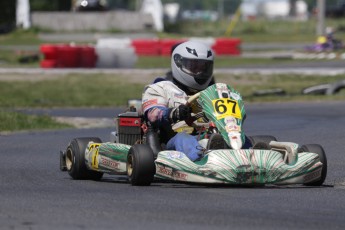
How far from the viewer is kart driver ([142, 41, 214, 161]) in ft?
28.0


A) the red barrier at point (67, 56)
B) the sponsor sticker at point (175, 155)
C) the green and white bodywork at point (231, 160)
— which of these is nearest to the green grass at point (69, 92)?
the red barrier at point (67, 56)

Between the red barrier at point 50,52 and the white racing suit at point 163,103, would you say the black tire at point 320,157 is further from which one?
the red barrier at point 50,52

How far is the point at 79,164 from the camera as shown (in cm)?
897

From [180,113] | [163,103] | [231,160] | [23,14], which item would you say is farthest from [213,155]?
[23,14]

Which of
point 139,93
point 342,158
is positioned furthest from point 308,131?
point 139,93

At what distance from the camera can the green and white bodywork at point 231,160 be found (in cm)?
764

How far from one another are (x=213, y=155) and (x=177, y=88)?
1.32 meters

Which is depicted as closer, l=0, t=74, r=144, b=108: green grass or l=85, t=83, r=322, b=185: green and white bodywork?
l=85, t=83, r=322, b=185: green and white bodywork

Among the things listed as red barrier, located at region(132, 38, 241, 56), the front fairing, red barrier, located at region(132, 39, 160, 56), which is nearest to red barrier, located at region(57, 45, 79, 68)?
red barrier, located at region(132, 38, 241, 56)

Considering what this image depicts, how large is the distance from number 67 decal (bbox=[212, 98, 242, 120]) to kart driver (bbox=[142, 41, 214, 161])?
0.90ft

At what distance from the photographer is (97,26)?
169 ft

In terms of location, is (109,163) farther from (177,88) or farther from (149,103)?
(177,88)

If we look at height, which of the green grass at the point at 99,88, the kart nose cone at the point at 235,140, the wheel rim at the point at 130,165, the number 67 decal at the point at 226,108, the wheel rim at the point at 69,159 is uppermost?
the number 67 decal at the point at 226,108

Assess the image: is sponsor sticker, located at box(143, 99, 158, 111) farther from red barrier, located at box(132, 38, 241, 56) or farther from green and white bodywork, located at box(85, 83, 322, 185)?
red barrier, located at box(132, 38, 241, 56)
